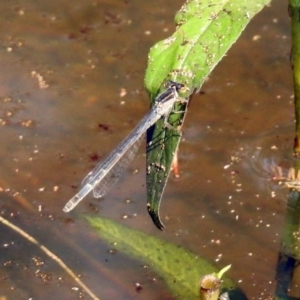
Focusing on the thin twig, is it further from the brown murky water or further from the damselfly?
the damselfly

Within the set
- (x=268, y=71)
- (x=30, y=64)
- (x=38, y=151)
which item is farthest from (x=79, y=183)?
(x=268, y=71)

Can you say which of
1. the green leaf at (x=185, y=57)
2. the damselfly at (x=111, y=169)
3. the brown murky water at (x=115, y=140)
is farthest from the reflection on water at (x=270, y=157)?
the green leaf at (x=185, y=57)

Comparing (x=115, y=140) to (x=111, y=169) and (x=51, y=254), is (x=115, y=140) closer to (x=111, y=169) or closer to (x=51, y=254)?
(x=111, y=169)

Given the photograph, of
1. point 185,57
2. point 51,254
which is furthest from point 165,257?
point 185,57

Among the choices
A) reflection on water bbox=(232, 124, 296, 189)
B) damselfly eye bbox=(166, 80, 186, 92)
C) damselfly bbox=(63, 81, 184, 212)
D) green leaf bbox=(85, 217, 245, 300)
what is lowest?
green leaf bbox=(85, 217, 245, 300)

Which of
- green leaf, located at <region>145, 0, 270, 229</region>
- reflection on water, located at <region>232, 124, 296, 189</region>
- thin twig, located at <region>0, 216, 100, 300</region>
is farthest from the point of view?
reflection on water, located at <region>232, 124, 296, 189</region>

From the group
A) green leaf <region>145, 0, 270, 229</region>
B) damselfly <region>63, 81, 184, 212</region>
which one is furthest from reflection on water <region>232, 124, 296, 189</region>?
green leaf <region>145, 0, 270, 229</region>

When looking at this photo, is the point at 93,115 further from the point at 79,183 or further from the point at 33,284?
the point at 33,284
